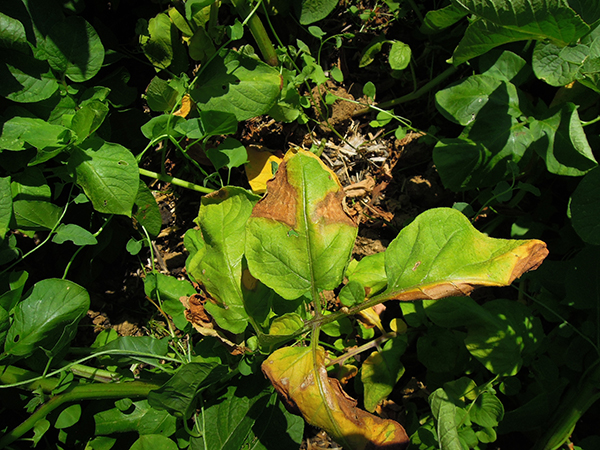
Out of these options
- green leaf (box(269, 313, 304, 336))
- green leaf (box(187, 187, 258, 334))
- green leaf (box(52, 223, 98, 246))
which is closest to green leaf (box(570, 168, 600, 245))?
green leaf (box(269, 313, 304, 336))

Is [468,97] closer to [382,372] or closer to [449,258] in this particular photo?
[449,258]

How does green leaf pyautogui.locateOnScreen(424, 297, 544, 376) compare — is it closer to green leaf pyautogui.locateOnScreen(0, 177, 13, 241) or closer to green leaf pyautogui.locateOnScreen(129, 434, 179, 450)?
green leaf pyautogui.locateOnScreen(129, 434, 179, 450)

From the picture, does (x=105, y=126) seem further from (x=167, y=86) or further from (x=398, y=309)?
(x=398, y=309)

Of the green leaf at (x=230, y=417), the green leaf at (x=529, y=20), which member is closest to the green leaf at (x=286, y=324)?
the green leaf at (x=230, y=417)

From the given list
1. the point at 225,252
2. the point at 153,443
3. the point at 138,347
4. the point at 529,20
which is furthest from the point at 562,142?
the point at 153,443

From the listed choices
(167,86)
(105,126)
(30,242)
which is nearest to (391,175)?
(167,86)

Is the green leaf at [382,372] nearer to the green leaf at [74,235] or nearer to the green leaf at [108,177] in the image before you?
the green leaf at [108,177]
